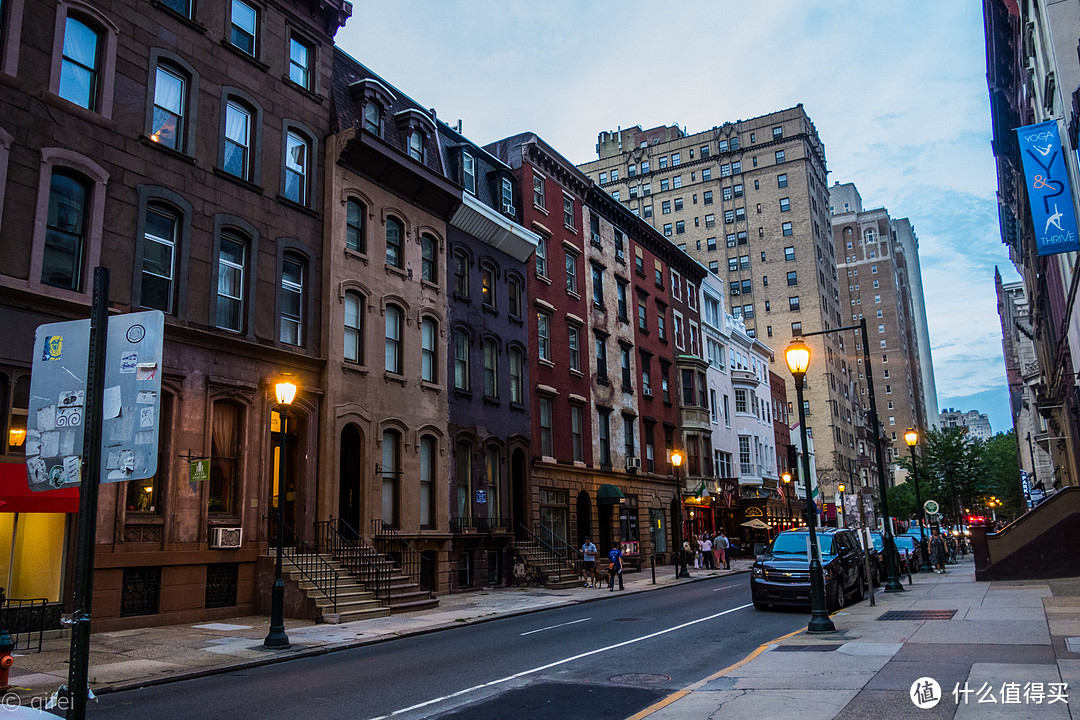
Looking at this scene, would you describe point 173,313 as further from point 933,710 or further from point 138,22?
point 933,710

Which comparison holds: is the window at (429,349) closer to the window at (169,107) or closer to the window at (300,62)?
the window at (300,62)

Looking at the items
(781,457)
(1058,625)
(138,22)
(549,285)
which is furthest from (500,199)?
(781,457)

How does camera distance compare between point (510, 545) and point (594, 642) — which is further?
point (510, 545)

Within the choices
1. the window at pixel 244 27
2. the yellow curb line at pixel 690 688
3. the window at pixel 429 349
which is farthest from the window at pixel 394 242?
the yellow curb line at pixel 690 688

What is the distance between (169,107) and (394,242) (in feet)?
27.7

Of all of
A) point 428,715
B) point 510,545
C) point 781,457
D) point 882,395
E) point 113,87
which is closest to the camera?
point 428,715

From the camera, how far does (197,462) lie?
18422 millimetres

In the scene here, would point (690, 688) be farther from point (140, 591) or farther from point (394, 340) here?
point (394, 340)

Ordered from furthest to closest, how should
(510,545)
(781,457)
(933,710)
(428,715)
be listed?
1. (781,457)
2. (510,545)
3. (428,715)
4. (933,710)

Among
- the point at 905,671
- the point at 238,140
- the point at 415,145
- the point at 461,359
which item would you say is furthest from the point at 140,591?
the point at 415,145

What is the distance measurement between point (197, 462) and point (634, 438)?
91.1 ft

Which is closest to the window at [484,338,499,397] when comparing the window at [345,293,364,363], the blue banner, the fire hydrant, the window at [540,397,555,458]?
the window at [540,397,555,458]

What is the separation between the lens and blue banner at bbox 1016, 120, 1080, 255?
20.8m

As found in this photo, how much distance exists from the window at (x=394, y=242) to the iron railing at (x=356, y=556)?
28.9 feet
